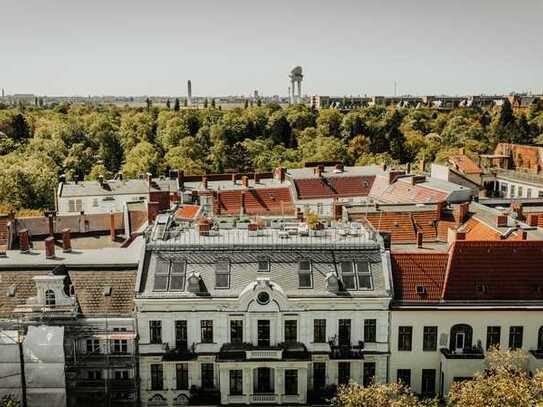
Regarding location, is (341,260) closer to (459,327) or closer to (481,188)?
(459,327)

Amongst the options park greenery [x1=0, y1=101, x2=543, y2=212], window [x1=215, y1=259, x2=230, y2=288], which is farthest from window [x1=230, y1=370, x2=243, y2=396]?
park greenery [x1=0, y1=101, x2=543, y2=212]

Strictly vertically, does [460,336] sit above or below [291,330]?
below

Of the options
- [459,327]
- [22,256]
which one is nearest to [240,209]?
[22,256]

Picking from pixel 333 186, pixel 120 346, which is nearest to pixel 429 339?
pixel 120 346

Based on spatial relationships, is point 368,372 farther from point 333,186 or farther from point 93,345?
point 333,186

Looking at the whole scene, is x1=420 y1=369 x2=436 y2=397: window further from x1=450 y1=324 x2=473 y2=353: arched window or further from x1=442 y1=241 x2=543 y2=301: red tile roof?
x1=442 y1=241 x2=543 y2=301: red tile roof

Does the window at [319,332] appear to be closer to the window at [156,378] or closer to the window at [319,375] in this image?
the window at [319,375]

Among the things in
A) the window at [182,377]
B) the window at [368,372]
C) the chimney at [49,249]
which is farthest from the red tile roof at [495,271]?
the chimney at [49,249]
